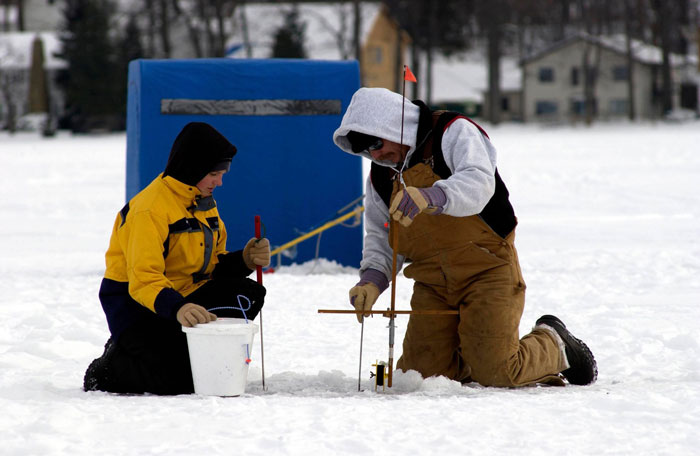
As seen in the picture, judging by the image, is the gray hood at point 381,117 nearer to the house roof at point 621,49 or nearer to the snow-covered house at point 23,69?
the snow-covered house at point 23,69

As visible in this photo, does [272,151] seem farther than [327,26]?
No

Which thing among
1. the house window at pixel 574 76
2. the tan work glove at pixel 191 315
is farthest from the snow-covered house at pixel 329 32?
the tan work glove at pixel 191 315

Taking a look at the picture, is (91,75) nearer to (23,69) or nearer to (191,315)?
(23,69)

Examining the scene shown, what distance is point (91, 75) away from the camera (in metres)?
42.7

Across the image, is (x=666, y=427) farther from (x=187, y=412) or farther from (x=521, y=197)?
(x=521, y=197)

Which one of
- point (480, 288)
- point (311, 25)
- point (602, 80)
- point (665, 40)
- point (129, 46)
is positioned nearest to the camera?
point (480, 288)

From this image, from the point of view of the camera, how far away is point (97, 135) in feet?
125

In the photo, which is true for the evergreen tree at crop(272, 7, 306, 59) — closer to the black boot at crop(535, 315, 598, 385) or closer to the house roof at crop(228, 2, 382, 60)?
the house roof at crop(228, 2, 382, 60)

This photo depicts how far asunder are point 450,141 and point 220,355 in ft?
4.13

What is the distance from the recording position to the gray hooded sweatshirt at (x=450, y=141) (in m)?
3.63

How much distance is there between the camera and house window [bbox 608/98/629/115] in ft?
193

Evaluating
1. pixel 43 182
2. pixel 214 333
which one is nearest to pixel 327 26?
pixel 43 182

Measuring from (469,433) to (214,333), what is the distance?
3.54 ft

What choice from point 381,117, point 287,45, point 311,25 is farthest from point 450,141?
point 311,25
